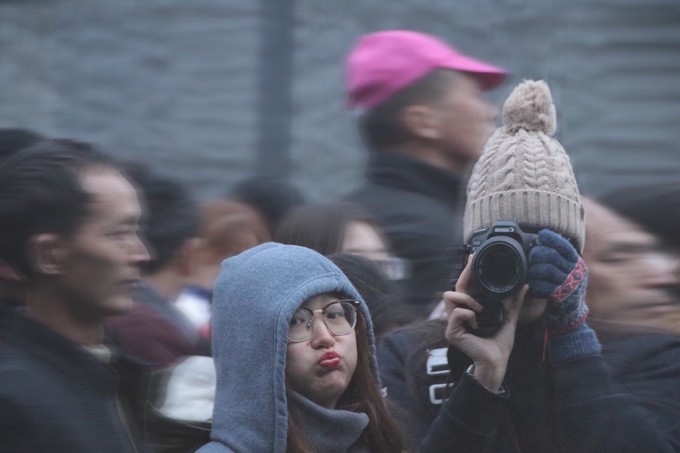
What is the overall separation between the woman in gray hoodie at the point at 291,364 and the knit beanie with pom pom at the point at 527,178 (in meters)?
0.30

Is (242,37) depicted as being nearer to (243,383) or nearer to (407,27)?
(407,27)

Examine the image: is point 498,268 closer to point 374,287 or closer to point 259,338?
point 259,338

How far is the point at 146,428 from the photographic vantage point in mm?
2701

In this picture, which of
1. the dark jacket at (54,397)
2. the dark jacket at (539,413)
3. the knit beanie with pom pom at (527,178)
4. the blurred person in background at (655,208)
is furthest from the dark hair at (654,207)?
the dark jacket at (54,397)

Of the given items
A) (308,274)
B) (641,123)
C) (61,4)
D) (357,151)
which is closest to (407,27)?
(357,151)

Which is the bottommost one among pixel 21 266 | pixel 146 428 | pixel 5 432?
pixel 146 428

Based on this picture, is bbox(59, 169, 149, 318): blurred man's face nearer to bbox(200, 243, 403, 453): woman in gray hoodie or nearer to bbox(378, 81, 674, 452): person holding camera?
bbox(200, 243, 403, 453): woman in gray hoodie

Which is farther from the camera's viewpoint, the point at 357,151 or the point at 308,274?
the point at 357,151

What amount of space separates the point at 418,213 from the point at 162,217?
0.91m

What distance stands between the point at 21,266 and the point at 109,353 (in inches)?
8.9

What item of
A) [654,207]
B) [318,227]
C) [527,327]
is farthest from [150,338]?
[654,207]

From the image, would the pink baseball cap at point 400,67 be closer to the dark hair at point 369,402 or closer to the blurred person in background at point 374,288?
the blurred person in background at point 374,288

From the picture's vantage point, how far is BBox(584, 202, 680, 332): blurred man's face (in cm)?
290

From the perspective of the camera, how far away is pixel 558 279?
2.40 m
